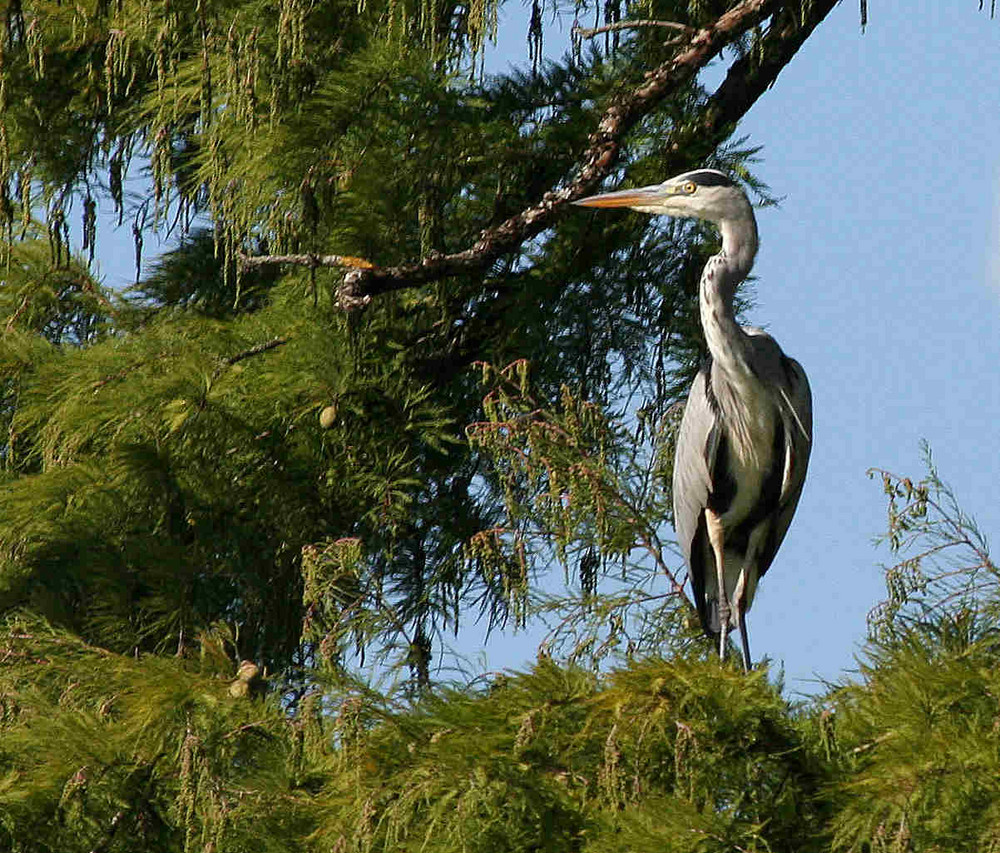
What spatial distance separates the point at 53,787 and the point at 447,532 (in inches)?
55.2

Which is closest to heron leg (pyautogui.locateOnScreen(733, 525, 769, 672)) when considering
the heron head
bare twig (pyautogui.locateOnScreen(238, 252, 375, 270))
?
the heron head

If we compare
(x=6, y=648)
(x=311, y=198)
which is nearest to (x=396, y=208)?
(x=311, y=198)

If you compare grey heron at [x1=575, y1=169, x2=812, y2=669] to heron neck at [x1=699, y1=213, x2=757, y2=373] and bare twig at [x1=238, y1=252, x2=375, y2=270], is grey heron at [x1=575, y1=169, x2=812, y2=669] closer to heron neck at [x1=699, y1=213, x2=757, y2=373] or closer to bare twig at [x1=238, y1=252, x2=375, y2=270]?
heron neck at [x1=699, y1=213, x2=757, y2=373]

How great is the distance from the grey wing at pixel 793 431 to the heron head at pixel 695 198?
0.38 meters

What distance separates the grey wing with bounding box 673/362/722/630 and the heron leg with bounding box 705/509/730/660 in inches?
1.2

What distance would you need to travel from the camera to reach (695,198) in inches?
160

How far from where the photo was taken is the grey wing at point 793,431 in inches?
164

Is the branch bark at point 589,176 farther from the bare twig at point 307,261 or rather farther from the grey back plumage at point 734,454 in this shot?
the grey back plumage at point 734,454

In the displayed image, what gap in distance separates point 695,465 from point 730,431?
0.36 ft

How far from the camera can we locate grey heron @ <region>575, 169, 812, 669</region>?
4.03 meters

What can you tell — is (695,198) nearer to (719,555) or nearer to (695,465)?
(695,465)

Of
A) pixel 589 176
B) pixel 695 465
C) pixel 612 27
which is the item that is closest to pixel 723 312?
pixel 695 465

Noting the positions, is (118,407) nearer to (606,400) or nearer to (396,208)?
(396,208)

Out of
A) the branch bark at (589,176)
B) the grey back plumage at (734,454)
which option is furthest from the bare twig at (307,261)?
the grey back plumage at (734,454)
